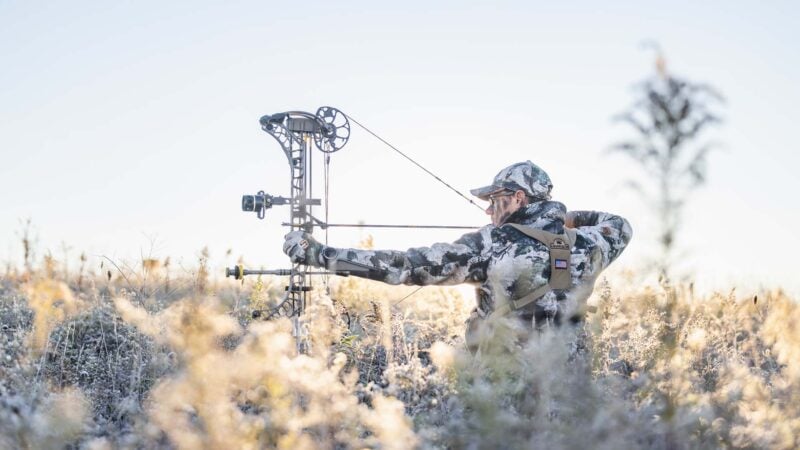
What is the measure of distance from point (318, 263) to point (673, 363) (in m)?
2.84

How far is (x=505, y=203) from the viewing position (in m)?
6.12

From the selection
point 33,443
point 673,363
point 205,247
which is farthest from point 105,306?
point 673,363

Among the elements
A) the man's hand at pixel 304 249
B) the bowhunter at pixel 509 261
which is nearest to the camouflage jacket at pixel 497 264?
the bowhunter at pixel 509 261

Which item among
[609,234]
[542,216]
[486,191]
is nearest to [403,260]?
[486,191]

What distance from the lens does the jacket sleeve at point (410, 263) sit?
5594mm

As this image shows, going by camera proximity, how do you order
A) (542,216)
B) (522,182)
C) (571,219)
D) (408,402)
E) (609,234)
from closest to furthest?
(408,402) → (542,216) → (522,182) → (609,234) → (571,219)

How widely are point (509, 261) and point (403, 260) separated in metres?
0.76

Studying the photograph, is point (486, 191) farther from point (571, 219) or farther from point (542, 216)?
point (571, 219)

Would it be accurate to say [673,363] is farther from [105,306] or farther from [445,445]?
[105,306]

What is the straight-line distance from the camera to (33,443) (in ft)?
11.8

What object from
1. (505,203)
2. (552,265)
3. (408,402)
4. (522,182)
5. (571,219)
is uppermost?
(522,182)

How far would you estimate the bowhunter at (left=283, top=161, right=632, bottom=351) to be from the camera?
5617mm

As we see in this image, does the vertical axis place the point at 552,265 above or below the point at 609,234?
below

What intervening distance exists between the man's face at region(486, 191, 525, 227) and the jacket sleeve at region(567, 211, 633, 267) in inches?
24.5
